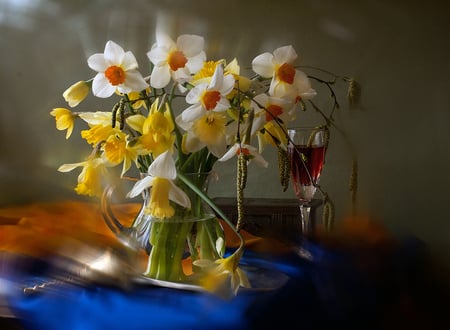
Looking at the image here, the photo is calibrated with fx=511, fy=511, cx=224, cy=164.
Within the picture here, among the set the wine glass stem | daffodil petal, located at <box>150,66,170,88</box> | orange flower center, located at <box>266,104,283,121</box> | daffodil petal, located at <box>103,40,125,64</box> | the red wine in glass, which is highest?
daffodil petal, located at <box>103,40,125,64</box>

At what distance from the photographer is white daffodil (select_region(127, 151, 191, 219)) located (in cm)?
55

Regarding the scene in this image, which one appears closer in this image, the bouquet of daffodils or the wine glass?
the bouquet of daffodils

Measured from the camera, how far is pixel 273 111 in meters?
0.61

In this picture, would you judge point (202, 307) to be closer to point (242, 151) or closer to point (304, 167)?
point (242, 151)

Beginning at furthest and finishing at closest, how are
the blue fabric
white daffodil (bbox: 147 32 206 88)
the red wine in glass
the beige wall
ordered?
1. the beige wall
2. the red wine in glass
3. white daffodil (bbox: 147 32 206 88)
4. the blue fabric

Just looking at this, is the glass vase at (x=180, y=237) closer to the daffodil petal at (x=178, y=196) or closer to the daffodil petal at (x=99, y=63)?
the daffodil petal at (x=178, y=196)

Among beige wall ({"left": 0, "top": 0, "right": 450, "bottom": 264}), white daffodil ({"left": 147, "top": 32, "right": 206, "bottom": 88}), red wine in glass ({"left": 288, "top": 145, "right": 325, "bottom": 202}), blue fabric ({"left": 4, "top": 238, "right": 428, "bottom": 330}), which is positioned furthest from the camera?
beige wall ({"left": 0, "top": 0, "right": 450, "bottom": 264})

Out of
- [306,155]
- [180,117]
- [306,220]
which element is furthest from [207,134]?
[306,220]

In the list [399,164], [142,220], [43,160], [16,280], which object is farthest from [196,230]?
[43,160]

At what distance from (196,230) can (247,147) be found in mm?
124

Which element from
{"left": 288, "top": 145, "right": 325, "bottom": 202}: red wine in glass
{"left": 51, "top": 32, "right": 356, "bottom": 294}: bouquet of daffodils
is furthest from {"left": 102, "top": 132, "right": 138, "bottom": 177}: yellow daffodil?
{"left": 288, "top": 145, "right": 325, "bottom": 202}: red wine in glass

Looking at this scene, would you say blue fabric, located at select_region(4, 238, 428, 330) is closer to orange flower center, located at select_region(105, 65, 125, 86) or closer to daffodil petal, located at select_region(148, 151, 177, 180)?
daffodil petal, located at select_region(148, 151, 177, 180)

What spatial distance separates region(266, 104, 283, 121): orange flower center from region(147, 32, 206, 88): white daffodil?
0.33 ft

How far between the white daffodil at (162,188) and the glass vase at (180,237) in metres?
0.03
